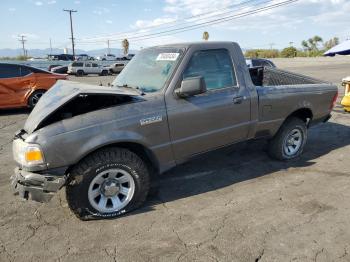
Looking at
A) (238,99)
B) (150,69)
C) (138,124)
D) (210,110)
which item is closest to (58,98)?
(138,124)

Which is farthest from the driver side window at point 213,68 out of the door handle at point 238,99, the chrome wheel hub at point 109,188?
the chrome wheel hub at point 109,188

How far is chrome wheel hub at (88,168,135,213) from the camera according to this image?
3.68m

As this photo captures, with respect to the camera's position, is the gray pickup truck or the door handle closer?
the gray pickup truck

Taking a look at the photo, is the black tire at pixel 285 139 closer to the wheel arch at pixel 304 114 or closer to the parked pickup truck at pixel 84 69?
the wheel arch at pixel 304 114

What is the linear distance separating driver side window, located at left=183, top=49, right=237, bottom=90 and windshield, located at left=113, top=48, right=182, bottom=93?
22 centimetres

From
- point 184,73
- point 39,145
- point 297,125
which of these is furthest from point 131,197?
point 297,125

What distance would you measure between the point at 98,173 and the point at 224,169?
2272mm

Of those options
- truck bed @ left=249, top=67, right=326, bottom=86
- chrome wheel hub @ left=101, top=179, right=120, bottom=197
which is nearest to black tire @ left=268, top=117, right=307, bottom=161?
truck bed @ left=249, top=67, right=326, bottom=86

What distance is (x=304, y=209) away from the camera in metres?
3.90

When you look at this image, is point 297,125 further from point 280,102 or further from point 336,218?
point 336,218

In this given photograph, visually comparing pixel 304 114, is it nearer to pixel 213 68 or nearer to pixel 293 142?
pixel 293 142

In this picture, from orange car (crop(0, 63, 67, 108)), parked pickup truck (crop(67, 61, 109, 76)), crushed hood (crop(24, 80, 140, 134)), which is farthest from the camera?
parked pickup truck (crop(67, 61, 109, 76))

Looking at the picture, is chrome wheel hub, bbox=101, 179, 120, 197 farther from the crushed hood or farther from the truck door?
the crushed hood

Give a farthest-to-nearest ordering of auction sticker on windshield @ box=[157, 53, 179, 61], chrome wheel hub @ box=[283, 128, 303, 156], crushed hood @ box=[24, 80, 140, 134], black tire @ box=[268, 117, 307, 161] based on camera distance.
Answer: chrome wheel hub @ box=[283, 128, 303, 156], black tire @ box=[268, 117, 307, 161], auction sticker on windshield @ box=[157, 53, 179, 61], crushed hood @ box=[24, 80, 140, 134]
